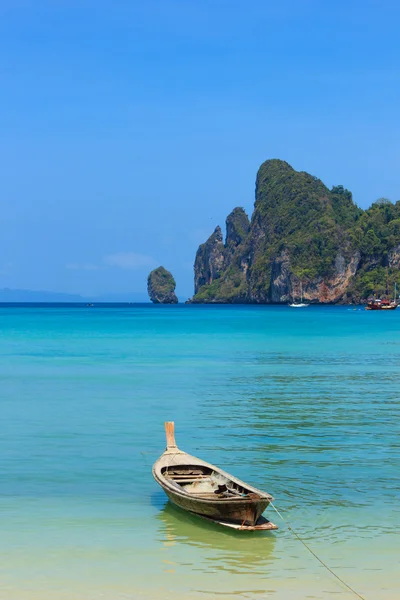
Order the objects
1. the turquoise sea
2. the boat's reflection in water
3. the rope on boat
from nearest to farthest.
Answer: the rope on boat → the turquoise sea → the boat's reflection in water

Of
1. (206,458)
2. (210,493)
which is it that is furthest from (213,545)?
(206,458)

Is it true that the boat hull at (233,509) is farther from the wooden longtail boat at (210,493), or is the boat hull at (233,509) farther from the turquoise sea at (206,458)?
the turquoise sea at (206,458)

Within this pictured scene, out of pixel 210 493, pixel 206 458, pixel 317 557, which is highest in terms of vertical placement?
pixel 210 493

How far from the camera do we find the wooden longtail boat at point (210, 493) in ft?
33.4

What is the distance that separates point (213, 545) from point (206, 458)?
5305 mm

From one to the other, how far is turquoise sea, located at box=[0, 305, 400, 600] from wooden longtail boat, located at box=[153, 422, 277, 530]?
0.22 metres

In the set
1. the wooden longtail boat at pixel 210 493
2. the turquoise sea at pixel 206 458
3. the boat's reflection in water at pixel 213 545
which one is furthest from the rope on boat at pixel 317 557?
the wooden longtail boat at pixel 210 493

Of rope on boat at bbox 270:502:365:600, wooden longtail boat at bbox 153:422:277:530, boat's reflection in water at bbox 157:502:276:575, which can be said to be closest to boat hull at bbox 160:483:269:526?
wooden longtail boat at bbox 153:422:277:530

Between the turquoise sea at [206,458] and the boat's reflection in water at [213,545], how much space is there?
0.03m

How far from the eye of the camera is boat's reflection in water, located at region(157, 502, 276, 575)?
9.45m

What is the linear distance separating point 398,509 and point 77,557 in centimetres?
476

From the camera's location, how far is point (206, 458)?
50.5ft

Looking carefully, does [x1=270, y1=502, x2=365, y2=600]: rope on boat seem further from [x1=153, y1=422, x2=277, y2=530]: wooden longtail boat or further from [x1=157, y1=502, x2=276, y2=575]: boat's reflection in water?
[x1=153, y1=422, x2=277, y2=530]: wooden longtail boat

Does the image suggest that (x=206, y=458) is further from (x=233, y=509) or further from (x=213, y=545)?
(x=213, y=545)
